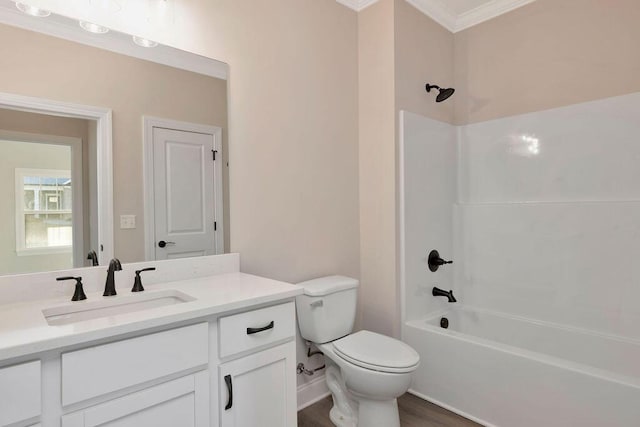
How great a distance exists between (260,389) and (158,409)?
38cm

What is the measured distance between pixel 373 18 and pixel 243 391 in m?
2.33

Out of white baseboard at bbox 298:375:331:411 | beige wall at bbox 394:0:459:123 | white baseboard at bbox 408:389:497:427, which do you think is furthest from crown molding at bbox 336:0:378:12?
white baseboard at bbox 408:389:497:427

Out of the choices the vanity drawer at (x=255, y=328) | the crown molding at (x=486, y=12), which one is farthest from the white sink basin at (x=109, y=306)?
the crown molding at (x=486, y=12)

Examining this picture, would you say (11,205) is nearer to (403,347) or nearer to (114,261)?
(114,261)

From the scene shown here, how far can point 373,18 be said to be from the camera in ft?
7.98

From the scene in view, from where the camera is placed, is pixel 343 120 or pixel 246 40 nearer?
pixel 246 40

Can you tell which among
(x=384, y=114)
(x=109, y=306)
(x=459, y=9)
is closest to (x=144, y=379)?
(x=109, y=306)

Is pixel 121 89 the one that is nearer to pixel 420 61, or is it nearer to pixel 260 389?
pixel 260 389

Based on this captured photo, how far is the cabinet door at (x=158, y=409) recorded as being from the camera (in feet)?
3.25

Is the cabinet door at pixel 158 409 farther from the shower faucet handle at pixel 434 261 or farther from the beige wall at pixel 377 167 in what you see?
the shower faucet handle at pixel 434 261

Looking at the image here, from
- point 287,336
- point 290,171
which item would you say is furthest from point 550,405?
point 290,171

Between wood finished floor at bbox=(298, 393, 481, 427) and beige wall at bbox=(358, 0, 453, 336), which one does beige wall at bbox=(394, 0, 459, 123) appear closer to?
beige wall at bbox=(358, 0, 453, 336)

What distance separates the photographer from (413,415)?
82.2 inches

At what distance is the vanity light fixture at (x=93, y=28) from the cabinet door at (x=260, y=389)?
141cm
